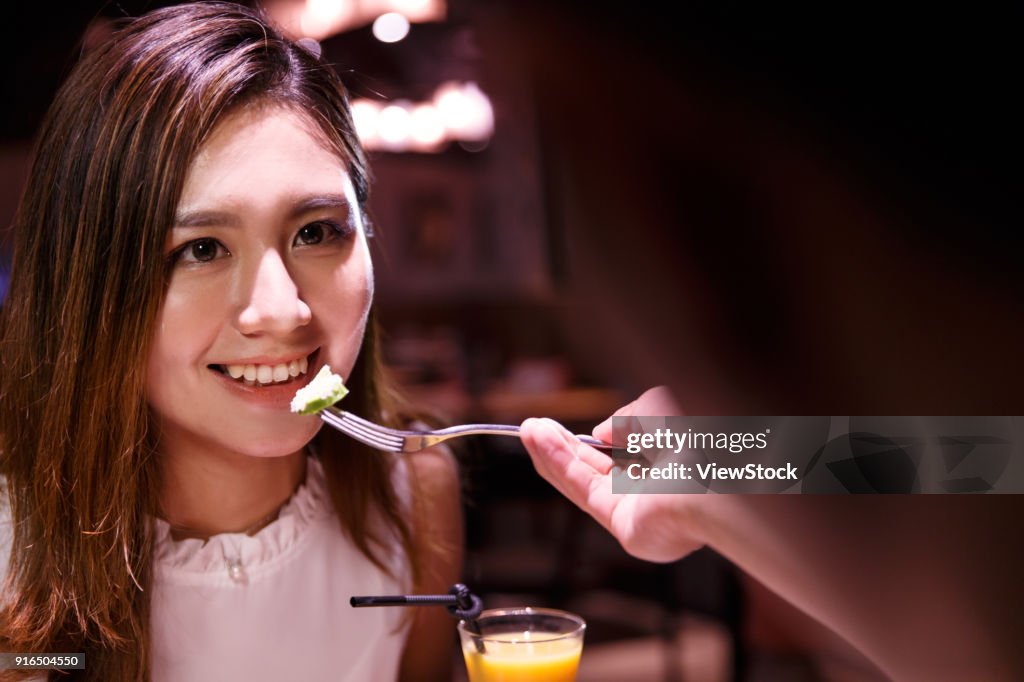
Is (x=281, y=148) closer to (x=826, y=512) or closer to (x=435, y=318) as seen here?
(x=826, y=512)

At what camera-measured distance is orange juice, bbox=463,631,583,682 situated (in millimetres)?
1133

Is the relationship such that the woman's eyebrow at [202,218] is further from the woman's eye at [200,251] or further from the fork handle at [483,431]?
the fork handle at [483,431]

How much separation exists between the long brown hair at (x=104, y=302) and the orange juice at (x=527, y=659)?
0.45 metres

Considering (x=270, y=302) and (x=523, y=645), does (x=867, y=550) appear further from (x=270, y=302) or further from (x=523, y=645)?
(x=270, y=302)

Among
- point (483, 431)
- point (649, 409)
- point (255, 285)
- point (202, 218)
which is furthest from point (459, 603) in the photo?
point (202, 218)

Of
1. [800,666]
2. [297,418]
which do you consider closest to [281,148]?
[297,418]

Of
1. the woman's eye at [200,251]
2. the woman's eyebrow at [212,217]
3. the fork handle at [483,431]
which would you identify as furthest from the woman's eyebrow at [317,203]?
the fork handle at [483,431]

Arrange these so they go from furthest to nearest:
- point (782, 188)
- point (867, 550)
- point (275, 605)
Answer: point (275, 605) → point (867, 550) → point (782, 188)

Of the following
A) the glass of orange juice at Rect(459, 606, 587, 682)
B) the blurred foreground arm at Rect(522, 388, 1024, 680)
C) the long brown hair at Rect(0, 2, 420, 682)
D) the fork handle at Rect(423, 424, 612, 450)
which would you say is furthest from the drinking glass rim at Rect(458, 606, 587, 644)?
the long brown hair at Rect(0, 2, 420, 682)

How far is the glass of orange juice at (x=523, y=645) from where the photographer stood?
1.13 m

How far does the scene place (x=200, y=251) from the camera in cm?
114

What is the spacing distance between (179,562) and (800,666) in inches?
48.5

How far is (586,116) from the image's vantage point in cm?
107

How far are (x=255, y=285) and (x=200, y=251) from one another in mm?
82
